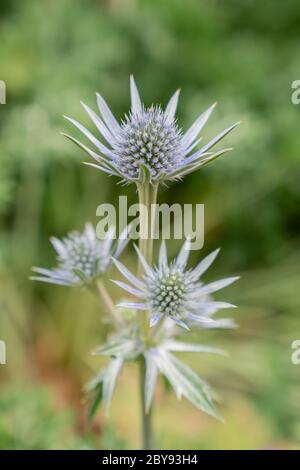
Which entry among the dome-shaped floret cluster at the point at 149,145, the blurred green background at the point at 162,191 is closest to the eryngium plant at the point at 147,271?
the dome-shaped floret cluster at the point at 149,145

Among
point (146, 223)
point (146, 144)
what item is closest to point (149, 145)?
point (146, 144)

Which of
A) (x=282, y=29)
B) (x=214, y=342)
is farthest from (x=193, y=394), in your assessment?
(x=282, y=29)

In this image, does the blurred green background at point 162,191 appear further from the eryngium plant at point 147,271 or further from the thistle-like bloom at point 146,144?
the thistle-like bloom at point 146,144

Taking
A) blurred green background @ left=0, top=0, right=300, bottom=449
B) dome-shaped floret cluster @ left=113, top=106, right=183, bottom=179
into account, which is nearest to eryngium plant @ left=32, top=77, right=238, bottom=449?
dome-shaped floret cluster @ left=113, top=106, right=183, bottom=179

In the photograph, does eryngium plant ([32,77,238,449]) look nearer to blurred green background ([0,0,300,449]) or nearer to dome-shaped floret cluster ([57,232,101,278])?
dome-shaped floret cluster ([57,232,101,278])

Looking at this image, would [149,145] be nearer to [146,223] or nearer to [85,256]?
[146,223]

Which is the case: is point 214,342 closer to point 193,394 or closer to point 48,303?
point 48,303
